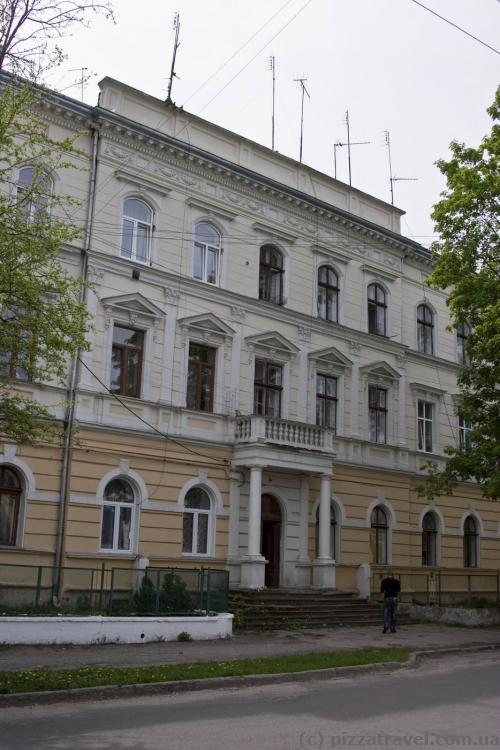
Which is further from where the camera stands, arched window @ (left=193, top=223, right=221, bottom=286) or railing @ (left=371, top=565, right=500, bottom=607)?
railing @ (left=371, top=565, right=500, bottom=607)

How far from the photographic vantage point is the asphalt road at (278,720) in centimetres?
830

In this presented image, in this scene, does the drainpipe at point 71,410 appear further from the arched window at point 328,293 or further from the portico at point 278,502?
the arched window at point 328,293

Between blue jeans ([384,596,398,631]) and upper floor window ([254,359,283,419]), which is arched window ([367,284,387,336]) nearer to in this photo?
upper floor window ([254,359,283,419])

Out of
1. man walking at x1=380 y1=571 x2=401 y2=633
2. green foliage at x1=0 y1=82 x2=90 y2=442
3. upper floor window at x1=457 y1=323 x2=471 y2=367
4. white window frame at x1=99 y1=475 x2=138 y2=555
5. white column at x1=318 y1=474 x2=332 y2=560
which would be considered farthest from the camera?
upper floor window at x1=457 y1=323 x2=471 y2=367

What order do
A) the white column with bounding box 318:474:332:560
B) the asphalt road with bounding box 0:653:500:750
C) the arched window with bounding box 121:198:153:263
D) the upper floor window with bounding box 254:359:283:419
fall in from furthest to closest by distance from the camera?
the upper floor window with bounding box 254:359:283:419, the white column with bounding box 318:474:332:560, the arched window with bounding box 121:198:153:263, the asphalt road with bounding box 0:653:500:750

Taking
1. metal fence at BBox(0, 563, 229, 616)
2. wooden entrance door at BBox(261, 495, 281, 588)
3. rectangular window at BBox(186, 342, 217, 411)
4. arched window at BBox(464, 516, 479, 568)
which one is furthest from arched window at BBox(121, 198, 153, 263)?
arched window at BBox(464, 516, 479, 568)

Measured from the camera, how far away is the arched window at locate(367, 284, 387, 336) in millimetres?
31359

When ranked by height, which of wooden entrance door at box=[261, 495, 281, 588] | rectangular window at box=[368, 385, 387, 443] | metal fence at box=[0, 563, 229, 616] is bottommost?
metal fence at box=[0, 563, 229, 616]

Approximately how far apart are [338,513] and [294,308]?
747cm

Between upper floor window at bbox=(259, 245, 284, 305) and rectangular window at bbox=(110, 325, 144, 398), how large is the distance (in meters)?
5.47

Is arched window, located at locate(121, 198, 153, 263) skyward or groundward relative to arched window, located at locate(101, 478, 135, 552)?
skyward

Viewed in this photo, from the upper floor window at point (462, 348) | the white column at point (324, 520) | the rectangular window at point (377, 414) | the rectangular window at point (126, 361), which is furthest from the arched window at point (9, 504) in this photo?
the upper floor window at point (462, 348)

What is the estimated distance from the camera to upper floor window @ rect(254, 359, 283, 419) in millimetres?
Answer: 26891

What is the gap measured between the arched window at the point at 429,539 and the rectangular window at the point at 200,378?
11.7 m
